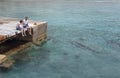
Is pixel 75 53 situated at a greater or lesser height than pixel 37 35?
lesser

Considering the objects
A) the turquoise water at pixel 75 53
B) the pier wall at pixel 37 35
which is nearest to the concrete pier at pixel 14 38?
the pier wall at pixel 37 35

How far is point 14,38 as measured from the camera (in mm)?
41469

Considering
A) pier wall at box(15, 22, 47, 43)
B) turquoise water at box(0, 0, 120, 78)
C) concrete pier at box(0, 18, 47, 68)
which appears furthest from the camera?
pier wall at box(15, 22, 47, 43)

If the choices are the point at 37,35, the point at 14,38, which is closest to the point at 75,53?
the point at 37,35

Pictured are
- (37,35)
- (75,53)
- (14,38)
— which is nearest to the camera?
(75,53)

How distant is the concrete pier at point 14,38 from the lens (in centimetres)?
3729

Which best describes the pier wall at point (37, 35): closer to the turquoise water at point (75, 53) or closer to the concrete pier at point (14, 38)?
the concrete pier at point (14, 38)

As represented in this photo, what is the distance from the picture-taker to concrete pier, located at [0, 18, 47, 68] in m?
37.3

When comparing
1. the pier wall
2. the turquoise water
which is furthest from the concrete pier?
the turquoise water

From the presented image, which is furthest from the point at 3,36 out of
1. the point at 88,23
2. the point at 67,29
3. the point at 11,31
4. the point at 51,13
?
the point at 51,13

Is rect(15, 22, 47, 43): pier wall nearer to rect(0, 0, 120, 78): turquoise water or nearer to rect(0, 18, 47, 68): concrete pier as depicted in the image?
rect(0, 18, 47, 68): concrete pier

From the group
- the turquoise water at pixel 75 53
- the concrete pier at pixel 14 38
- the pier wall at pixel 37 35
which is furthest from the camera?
the pier wall at pixel 37 35

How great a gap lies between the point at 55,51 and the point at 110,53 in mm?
6581

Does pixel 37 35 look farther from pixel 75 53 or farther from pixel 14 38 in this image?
pixel 75 53
